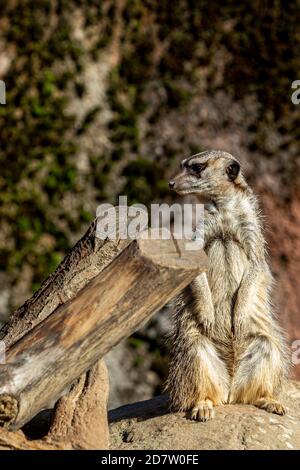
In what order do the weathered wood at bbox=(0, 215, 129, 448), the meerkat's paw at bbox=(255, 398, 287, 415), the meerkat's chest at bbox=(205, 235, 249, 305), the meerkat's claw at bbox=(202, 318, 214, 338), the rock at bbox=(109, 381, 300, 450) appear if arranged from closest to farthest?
the rock at bbox=(109, 381, 300, 450) → the weathered wood at bbox=(0, 215, 129, 448) → the meerkat's paw at bbox=(255, 398, 287, 415) → the meerkat's claw at bbox=(202, 318, 214, 338) → the meerkat's chest at bbox=(205, 235, 249, 305)

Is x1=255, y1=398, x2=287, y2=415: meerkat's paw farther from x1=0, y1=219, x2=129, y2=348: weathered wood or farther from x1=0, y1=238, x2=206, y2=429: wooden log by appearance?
x1=0, y1=238, x2=206, y2=429: wooden log

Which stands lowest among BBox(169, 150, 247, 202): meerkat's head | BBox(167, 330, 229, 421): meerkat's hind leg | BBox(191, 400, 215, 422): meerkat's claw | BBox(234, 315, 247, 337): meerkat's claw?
BBox(191, 400, 215, 422): meerkat's claw

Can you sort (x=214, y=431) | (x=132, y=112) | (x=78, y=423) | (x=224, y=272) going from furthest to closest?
1. (x=132, y=112)
2. (x=224, y=272)
3. (x=214, y=431)
4. (x=78, y=423)

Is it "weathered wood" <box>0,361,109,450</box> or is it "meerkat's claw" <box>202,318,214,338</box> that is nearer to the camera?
"weathered wood" <box>0,361,109,450</box>

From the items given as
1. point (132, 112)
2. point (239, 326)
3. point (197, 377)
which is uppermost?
point (132, 112)

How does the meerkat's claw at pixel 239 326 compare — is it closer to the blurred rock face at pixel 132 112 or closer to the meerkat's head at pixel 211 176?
the meerkat's head at pixel 211 176

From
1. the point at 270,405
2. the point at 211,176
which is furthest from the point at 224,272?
the point at 270,405

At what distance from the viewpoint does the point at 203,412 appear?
4898 millimetres

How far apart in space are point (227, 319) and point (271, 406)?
19.5 inches

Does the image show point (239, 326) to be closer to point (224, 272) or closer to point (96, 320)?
point (224, 272)

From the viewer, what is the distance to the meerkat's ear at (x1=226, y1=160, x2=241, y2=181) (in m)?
5.36

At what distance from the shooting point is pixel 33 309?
193 inches

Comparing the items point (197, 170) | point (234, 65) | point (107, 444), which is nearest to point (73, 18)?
point (234, 65)

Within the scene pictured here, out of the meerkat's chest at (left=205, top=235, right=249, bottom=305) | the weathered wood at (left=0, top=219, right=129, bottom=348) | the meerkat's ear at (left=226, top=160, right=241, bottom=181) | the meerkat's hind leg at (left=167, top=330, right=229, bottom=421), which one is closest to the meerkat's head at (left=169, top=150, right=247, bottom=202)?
the meerkat's ear at (left=226, top=160, right=241, bottom=181)
